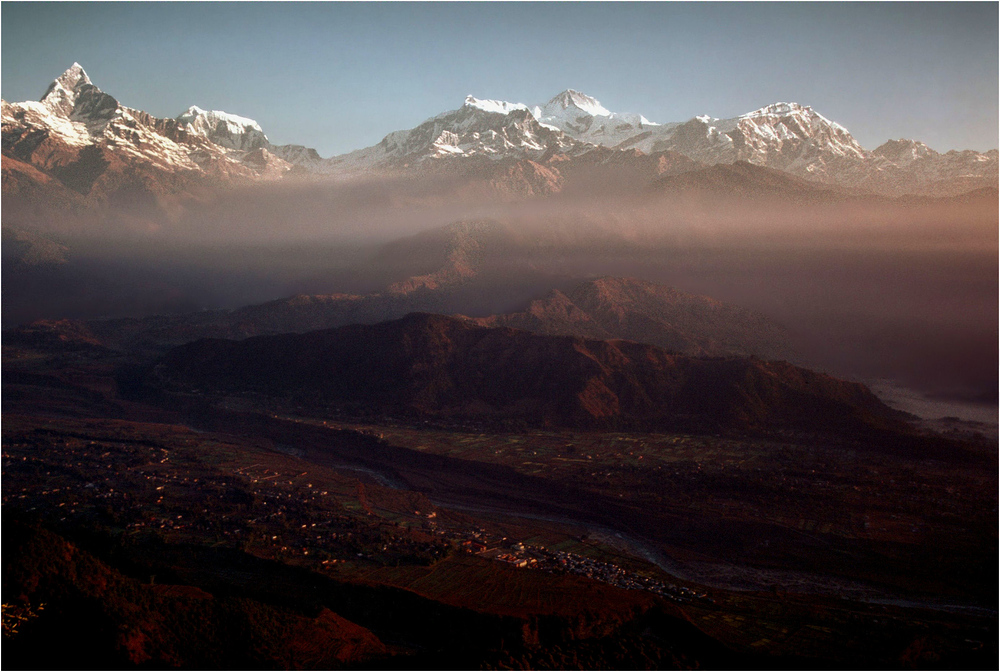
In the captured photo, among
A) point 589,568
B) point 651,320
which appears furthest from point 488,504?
point 651,320

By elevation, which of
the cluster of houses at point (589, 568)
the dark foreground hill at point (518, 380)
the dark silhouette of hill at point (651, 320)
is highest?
the dark silhouette of hill at point (651, 320)

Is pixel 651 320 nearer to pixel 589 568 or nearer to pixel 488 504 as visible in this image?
pixel 488 504

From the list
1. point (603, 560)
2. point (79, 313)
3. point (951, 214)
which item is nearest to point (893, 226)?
point (951, 214)

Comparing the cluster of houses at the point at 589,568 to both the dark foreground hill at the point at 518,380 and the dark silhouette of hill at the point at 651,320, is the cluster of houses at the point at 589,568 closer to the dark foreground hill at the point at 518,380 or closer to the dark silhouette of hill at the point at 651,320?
the dark foreground hill at the point at 518,380

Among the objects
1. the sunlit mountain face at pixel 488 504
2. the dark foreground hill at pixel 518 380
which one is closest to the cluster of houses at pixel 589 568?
the sunlit mountain face at pixel 488 504

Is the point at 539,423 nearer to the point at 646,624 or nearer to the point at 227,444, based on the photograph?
the point at 227,444

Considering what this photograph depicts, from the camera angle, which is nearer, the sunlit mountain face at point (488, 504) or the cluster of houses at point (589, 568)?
the sunlit mountain face at point (488, 504)
